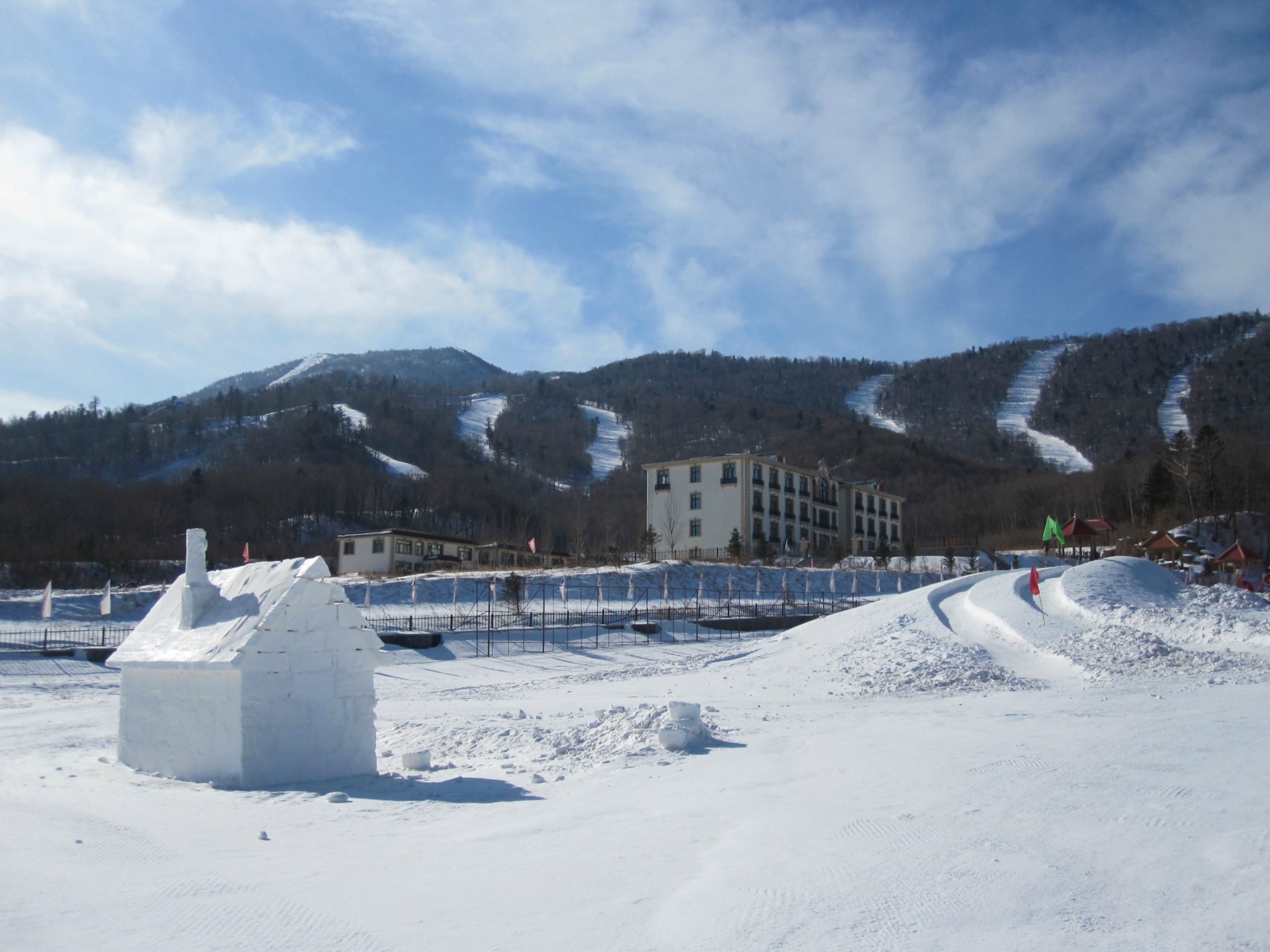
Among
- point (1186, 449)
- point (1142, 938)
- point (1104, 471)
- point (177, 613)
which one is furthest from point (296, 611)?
point (1104, 471)

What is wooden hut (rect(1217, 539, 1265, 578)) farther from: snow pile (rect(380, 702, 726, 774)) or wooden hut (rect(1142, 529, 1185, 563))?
snow pile (rect(380, 702, 726, 774))

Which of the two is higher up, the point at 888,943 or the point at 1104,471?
the point at 1104,471

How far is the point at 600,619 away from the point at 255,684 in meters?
31.5

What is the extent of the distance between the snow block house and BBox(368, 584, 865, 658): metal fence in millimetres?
21993

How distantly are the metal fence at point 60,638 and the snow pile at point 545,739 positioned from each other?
23995 millimetres

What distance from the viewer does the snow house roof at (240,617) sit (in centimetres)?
1292

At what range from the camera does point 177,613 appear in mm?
14562

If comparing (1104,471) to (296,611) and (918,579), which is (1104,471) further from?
(296,611)

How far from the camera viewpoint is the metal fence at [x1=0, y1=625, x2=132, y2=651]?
3462 centimetres

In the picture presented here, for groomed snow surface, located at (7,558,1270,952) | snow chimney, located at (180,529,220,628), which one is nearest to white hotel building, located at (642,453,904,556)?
groomed snow surface, located at (7,558,1270,952)

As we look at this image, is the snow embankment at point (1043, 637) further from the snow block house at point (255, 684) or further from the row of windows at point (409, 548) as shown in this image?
the row of windows at point (409, 548)

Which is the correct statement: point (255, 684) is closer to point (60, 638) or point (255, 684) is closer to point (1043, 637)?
point (1043, 637)

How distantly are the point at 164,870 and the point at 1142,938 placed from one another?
27.6ft

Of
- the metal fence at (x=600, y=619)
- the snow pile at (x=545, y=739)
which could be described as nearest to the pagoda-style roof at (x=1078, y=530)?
the metal fence at (x=600, y=619)
